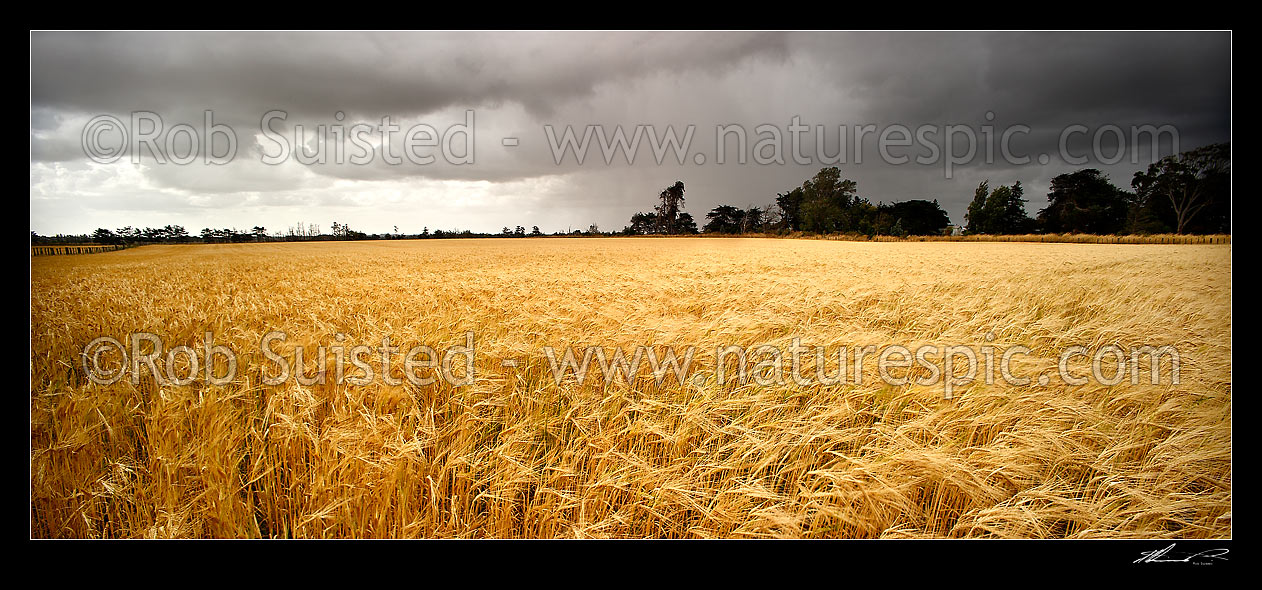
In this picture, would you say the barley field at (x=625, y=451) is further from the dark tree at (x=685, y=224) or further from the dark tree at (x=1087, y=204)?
the dark tree at (x=685, y=224)

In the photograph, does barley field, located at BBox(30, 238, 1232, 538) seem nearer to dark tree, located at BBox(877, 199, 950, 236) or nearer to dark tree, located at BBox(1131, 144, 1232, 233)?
dark tree, located at BBox(1131, 144, 1232, 233)

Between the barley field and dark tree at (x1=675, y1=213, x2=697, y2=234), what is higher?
dark tree at (x1=675, y1=213, x2=697, y2=234)

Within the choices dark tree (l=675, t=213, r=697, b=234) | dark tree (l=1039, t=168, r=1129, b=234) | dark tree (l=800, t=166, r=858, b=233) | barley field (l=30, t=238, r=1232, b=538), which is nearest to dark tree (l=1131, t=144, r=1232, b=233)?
dark tree (l=1039, t=168, r=1129, b=234)

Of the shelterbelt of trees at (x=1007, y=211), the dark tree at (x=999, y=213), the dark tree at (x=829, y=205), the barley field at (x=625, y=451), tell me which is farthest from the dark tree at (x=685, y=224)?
the barley field at (x=625, y=451)

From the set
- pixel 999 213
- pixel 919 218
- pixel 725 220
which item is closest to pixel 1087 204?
pixel 999 213

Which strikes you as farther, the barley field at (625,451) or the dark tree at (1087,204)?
the dark tree at (1087,204)
